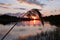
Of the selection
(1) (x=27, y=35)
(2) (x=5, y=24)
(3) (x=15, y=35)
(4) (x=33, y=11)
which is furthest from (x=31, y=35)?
(4) (x=33, y=11)

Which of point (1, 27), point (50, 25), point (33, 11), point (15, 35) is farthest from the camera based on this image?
point (50, 25)

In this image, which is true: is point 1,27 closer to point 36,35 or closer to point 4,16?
point 4,16

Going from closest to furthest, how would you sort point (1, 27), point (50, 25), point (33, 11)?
point (33, 11)
point (1, 27)
point (50, 25)

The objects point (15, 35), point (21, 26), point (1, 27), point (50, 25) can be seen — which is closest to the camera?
point (1, 27)

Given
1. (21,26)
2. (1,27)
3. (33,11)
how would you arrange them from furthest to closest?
(21,26)
(1,27)
(33,11)

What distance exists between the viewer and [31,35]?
343 cm

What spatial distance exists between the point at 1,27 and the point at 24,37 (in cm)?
58

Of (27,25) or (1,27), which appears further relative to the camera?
(27,25)

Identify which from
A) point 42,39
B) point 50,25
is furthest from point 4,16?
point 50,25

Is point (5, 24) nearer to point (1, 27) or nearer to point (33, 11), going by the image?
point (1, 27)

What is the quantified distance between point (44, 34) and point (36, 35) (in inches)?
6.9

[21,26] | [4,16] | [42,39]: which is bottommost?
[42,39]

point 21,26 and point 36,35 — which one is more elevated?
point 21,26

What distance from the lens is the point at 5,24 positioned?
10.1 feet
